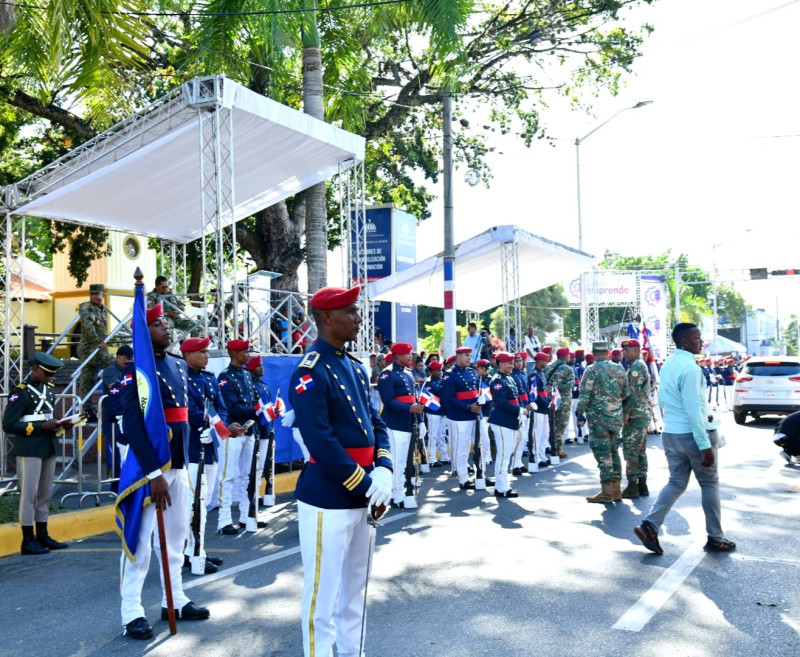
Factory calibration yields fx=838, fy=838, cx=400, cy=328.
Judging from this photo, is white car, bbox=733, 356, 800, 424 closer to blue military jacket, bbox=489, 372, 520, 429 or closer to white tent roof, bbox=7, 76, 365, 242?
white tent roof, bbox=7, 76, 365, 242

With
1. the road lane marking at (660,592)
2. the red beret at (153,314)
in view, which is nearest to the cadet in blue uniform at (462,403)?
the road lane marking at (660,592)

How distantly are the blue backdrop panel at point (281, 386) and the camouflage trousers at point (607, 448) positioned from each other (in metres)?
4.39

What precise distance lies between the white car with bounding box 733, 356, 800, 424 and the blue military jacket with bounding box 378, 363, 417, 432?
45.6 feet

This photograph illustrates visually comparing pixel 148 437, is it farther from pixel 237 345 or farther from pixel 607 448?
pixel 607 448

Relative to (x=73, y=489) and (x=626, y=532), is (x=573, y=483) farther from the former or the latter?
(x=73, y=489)

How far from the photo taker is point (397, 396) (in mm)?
10148

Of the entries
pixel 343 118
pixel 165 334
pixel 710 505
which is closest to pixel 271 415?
pixel 165 334

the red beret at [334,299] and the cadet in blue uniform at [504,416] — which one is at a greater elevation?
the red beret at [334,299]

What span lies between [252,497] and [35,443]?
2.29 meters

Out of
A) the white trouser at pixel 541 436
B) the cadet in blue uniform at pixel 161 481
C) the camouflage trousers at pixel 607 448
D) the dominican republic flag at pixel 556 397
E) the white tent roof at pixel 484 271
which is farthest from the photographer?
the white tent roof at pixel 484 271

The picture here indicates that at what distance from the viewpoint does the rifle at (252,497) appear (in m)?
8.98

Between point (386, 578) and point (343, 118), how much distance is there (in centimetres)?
1276

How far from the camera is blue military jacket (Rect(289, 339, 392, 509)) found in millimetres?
3938

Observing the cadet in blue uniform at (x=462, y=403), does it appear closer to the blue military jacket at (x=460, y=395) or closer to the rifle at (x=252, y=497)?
the blue military jacket at (x=460, y=395)
